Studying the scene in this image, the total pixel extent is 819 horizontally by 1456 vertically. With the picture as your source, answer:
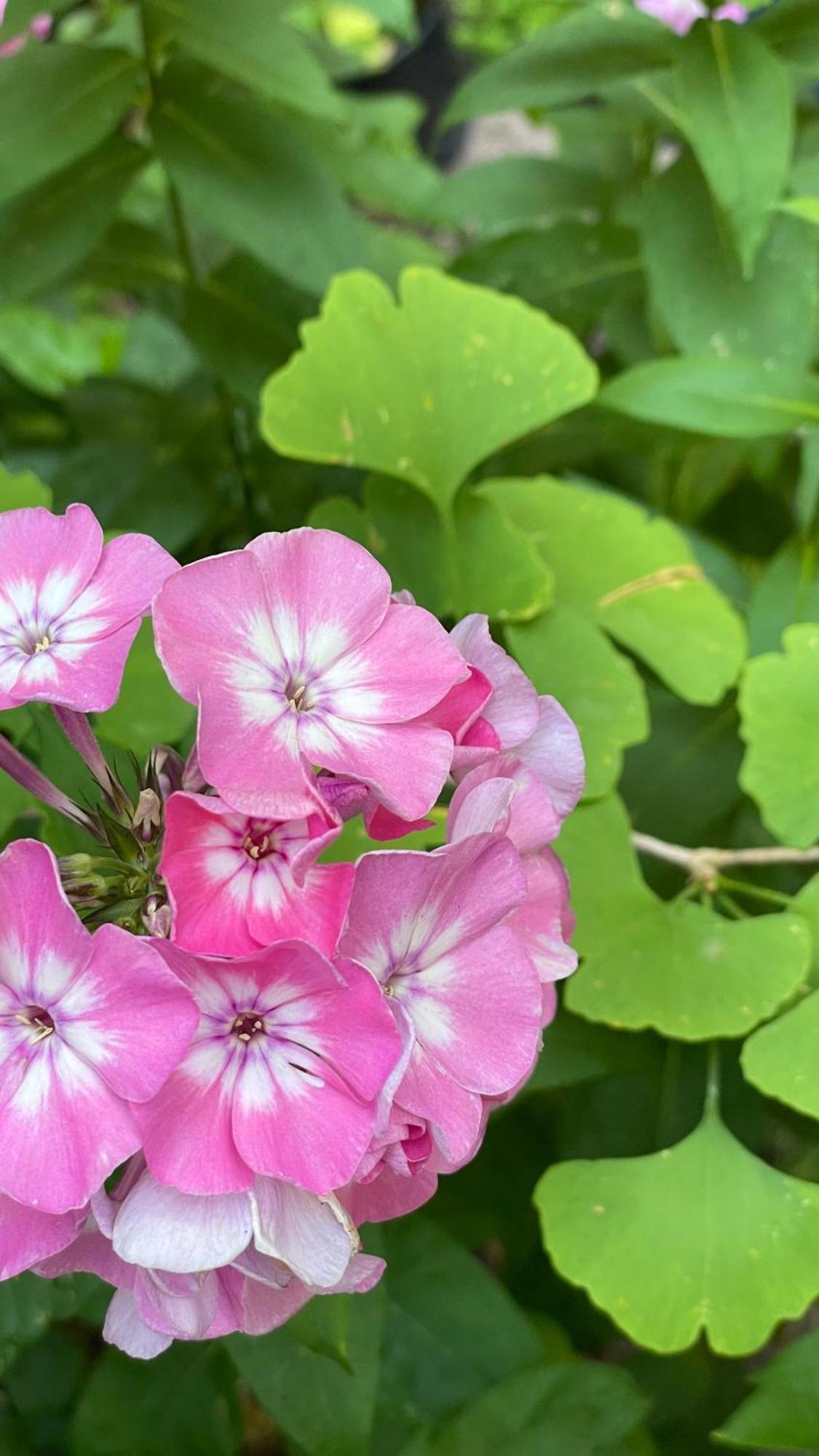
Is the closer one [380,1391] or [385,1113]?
[385,1113]

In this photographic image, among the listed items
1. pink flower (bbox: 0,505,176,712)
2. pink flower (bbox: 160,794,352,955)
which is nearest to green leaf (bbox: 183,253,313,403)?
pink flower (bbox: 0,505,176,712)

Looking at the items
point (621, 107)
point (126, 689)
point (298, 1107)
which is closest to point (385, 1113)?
point (298, 1107)

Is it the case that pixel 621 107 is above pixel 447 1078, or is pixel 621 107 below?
above

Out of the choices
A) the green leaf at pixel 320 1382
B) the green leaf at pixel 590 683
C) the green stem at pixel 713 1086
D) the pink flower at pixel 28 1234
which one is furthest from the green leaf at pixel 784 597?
the pink flower at pixel 28 1234

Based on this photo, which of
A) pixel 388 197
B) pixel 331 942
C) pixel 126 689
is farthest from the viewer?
pixel 388 197

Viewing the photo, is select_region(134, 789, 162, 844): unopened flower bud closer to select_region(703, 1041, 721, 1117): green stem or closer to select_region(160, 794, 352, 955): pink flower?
select_region(160, 794, 352, 955): pink flower

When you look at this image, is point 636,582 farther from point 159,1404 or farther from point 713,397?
point 159,1404

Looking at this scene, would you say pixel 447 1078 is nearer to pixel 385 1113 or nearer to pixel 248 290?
pixel 385 1113

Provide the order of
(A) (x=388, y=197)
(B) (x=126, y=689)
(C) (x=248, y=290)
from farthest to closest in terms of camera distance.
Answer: (A) (x=388, y=197) < (C) (x=248, y=290) < (B) (x=126, y=689)
